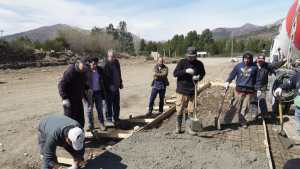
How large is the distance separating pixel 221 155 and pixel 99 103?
276 centimetres

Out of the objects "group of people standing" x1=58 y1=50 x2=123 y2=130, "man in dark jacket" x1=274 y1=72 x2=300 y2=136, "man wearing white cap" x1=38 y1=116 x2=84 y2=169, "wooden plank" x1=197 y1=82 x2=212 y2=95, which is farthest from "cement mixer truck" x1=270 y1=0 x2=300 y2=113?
"man wearing white cap" x1=38 y1=116 x2=84 y2=169

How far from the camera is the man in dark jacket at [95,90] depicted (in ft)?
19.8

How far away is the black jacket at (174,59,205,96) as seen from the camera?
19.5ft

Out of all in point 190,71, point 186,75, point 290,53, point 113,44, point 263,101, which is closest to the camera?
point 190,71

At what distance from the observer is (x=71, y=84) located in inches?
205

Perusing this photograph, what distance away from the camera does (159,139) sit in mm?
5543

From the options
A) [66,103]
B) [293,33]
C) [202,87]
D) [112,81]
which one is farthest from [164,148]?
[202,87]

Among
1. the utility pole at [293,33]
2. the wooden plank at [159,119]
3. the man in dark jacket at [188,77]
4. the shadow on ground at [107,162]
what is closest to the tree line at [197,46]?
the utility pole at [293,33]

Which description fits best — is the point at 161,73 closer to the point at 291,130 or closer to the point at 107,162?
the point at 291,130

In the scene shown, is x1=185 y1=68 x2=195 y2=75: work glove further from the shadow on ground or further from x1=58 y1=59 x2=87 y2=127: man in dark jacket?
the shadow on ground

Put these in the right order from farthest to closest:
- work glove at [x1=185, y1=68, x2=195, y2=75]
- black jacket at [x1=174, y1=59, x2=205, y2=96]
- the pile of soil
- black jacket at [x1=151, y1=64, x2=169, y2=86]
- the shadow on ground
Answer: black jacket at [x1=151, y1=64, x2=169, y2=86] < black jacket at [x1=174, y1=59, x2=205, y2=96] < work glove at [x1=185, y1=68, x2=195, y2=75] < the pile of soil < the shadow on ground

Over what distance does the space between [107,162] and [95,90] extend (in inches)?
87.0

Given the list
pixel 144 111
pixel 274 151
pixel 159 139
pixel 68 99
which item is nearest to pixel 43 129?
pixel 68 99

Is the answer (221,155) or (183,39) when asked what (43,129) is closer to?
(221,155)
